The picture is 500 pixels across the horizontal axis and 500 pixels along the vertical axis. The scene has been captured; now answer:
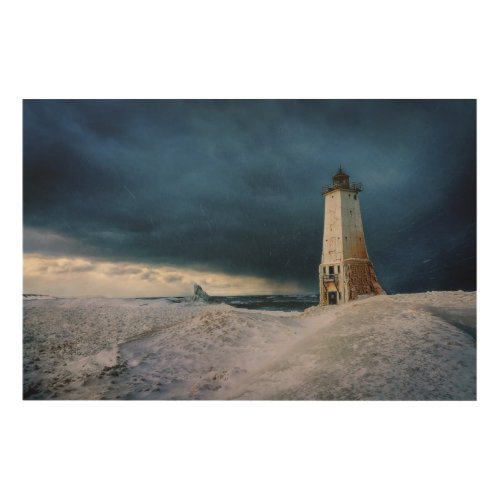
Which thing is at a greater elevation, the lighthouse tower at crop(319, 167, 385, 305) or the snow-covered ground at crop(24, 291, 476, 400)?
the lighthouse tower at crop(319, 167, 385, 305)

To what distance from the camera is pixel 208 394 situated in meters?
4.46

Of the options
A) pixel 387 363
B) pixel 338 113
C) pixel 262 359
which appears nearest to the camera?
pixel 387 363

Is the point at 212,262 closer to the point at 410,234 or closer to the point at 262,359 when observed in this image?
the point at 262,359

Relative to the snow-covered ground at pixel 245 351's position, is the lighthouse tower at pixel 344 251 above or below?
above

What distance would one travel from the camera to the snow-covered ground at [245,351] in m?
4.38

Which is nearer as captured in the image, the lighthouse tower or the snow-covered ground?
the snow-covered ground

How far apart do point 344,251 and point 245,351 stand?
11.4ft

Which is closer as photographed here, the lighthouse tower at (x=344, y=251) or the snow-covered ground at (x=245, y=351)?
the snow-covered ground at (x=245, y=351)

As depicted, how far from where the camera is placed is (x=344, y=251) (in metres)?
7.41

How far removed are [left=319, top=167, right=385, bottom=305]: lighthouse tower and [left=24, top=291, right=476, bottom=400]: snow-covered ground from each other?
535 millimetres

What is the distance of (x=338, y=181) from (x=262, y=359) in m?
3.58

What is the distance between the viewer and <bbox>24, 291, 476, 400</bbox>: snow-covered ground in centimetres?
438

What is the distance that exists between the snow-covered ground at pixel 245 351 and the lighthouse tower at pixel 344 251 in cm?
54
